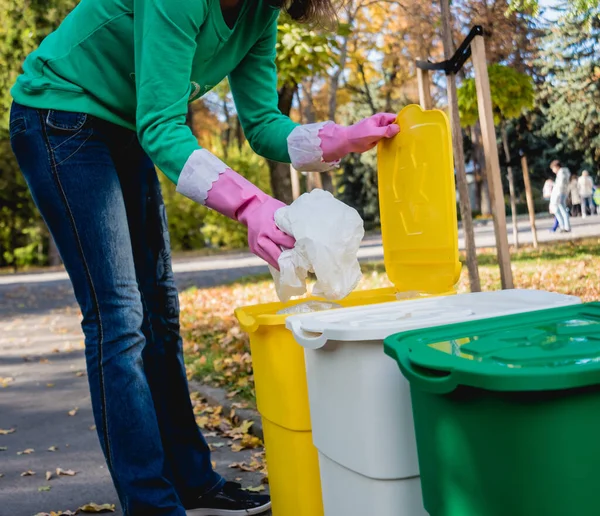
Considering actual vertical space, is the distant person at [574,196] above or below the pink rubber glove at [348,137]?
below

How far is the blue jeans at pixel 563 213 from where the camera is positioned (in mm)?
6508

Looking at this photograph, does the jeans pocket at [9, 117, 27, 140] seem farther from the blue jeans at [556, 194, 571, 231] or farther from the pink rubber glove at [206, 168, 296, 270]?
the blue jeans at [556, 194, 571, 231]

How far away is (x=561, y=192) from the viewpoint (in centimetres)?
622

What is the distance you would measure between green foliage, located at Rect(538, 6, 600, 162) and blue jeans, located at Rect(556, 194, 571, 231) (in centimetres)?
109

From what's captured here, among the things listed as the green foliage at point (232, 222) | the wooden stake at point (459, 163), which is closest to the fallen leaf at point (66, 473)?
the wooden stake at point (459, 163)

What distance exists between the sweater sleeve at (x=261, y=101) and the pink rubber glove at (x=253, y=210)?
56cm

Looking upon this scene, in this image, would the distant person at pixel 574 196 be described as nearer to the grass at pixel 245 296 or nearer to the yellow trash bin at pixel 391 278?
the grass at pixel 245 296

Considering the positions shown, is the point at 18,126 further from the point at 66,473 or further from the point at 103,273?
the point at 66,473

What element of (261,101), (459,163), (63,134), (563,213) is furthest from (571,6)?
(63,134)

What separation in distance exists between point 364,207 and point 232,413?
24.3 m

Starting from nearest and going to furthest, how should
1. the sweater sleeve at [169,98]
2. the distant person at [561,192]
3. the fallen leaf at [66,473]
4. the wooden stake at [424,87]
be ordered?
1. the sweater sleeve at [169,98]
2. the fallen leaf at [66,473]
3. the wooden stake at [424,87]
4. the distant person at [561,192]

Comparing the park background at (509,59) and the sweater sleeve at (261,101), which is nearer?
the sweater sleeve at (261,101)

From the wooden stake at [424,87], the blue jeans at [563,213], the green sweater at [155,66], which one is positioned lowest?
the blue jeans at [563,213]

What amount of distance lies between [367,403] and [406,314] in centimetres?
31
